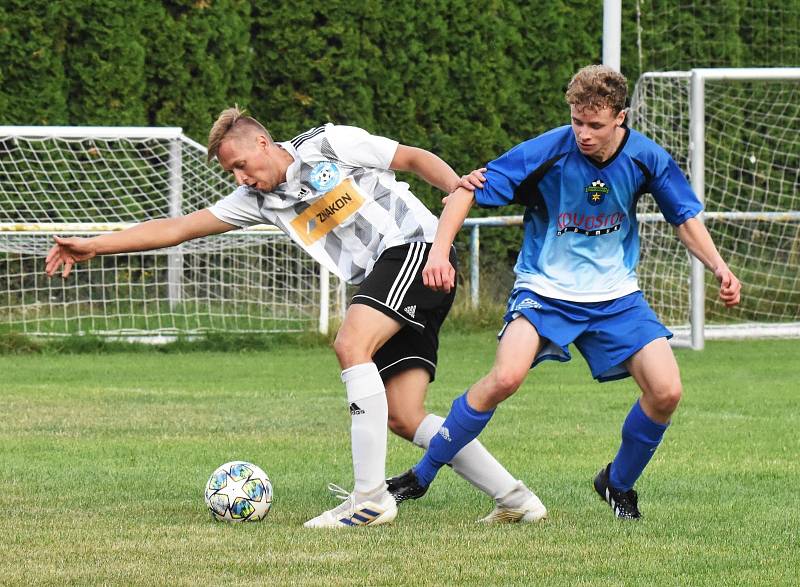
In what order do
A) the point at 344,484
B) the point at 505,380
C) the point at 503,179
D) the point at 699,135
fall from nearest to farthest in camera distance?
the point at 505,380 < the point at 503,179 < the point at 344,484 < the point at 699,135

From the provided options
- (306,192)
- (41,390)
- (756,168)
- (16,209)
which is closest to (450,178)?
(306,192)

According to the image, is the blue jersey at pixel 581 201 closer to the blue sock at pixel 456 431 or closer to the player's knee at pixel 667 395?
the player's knee at pixel 667 395

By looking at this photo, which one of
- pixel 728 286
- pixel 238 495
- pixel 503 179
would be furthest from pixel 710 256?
pixel 238 495

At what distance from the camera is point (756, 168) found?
17.2m

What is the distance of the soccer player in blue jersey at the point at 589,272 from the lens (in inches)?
223

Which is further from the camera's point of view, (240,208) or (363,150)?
(240,208)

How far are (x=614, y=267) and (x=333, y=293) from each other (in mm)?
9903

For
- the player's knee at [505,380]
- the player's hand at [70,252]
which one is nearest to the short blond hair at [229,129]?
the player's hand at [70,252]

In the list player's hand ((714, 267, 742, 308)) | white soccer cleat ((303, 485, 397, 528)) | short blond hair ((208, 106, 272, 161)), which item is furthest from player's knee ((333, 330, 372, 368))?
player's hand ((714, 267, 742, 308))

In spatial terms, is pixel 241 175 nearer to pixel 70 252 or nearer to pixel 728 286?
pixel 70 252

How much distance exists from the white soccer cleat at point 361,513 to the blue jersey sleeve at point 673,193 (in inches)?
61.0

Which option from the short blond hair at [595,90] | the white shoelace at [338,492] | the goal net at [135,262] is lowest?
the goal net at [135,262]

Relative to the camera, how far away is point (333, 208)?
19.9 ft

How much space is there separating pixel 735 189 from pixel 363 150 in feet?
39.3
